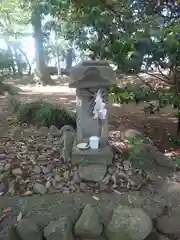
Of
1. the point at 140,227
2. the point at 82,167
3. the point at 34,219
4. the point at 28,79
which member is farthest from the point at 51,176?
the point at 28,79

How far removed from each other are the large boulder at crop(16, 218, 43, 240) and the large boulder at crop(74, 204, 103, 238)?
0.32m

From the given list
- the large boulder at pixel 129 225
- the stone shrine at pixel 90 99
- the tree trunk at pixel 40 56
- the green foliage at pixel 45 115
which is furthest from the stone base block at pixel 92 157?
the tree trunk at pixel 40 56

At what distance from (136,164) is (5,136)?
6.82ft

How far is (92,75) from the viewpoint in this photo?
9.20 feet

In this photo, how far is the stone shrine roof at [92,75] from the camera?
2.75 metres

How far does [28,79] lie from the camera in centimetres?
1105

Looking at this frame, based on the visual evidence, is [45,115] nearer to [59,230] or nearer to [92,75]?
[92,75]

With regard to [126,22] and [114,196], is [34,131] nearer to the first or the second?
[114,196]

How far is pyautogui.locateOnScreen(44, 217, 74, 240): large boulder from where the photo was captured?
207cm

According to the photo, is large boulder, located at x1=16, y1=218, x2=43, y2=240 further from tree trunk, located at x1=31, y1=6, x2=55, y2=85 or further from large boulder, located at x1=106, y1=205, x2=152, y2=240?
tree trunk, located at x1=31, y1=6, x2=55, y2=85

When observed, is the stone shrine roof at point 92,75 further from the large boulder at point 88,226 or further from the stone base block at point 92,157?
the large boulder at point 88,226

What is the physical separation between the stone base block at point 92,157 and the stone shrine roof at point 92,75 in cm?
77

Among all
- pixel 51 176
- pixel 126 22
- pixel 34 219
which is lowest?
pixel 34 219

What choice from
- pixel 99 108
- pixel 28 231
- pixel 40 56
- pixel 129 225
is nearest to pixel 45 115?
pixel 99 108
